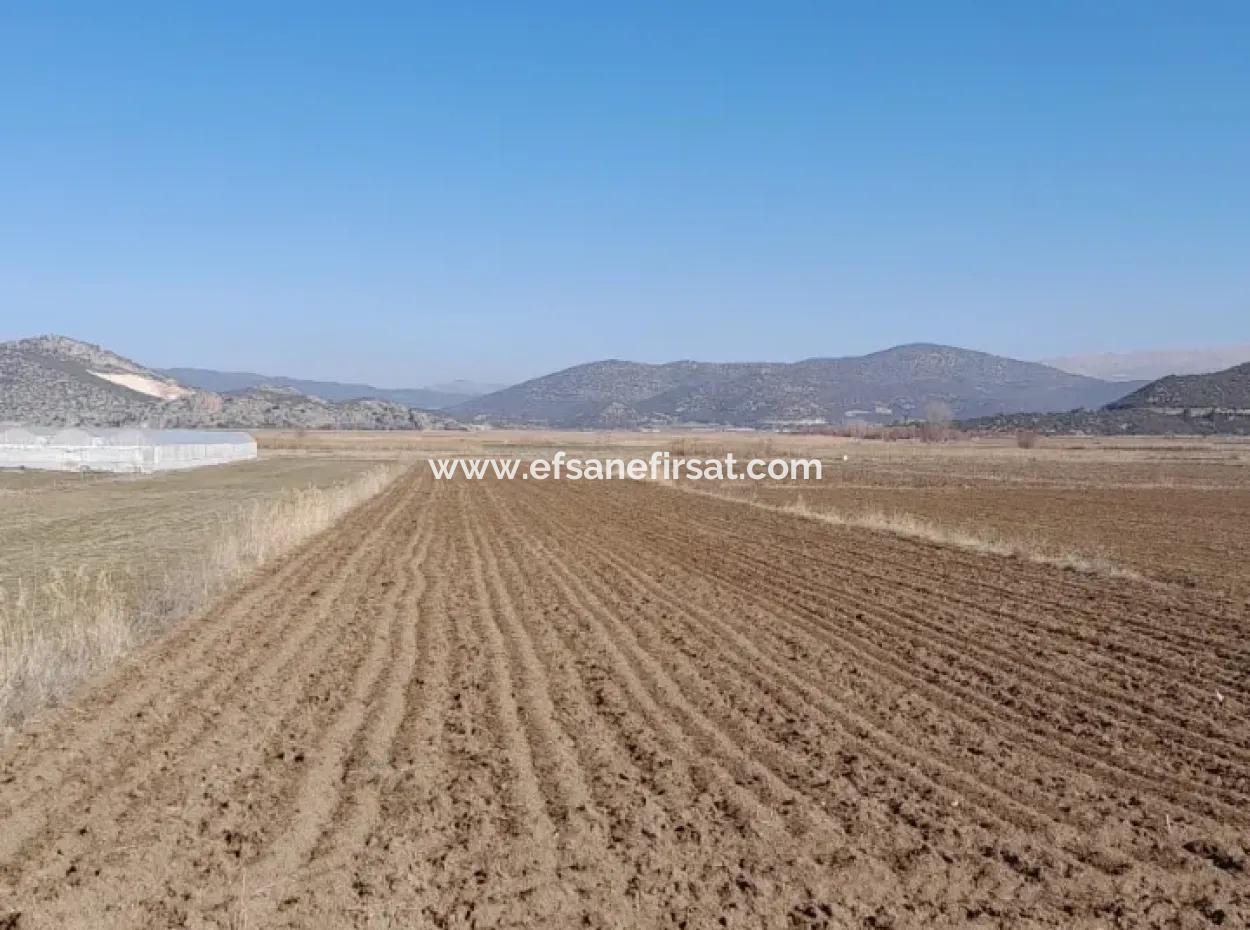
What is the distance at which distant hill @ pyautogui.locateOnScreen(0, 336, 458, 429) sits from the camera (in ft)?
498

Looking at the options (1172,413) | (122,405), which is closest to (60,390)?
(122,405)

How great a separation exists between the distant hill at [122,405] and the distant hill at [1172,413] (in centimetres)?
10174

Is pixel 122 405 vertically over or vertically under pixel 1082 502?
over

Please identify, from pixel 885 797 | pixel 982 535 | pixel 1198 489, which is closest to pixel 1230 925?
pixel 885 797

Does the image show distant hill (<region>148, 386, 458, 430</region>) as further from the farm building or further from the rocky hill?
the rocky hill

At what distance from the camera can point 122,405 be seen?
16188 centimetres

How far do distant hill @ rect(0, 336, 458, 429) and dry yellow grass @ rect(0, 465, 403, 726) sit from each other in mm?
130859

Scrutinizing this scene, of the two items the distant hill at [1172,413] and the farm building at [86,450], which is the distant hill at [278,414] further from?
the farm building at [86,450]

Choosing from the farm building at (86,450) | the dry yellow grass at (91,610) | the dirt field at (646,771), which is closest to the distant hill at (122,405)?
the farm building at (86,450)

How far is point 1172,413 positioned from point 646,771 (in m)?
183

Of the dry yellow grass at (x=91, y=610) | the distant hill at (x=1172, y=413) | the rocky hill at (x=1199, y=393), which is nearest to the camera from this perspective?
→ the dry yellow grass at (x=91, y=610)

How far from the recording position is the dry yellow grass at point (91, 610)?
338 inches

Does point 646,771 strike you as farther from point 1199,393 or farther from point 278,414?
point 1199,393

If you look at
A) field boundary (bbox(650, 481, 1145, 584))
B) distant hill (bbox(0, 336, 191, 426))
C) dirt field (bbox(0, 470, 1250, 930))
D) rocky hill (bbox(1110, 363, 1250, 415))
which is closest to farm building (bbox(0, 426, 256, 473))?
field boundary (bbox(650, 481, 1145, 584))
